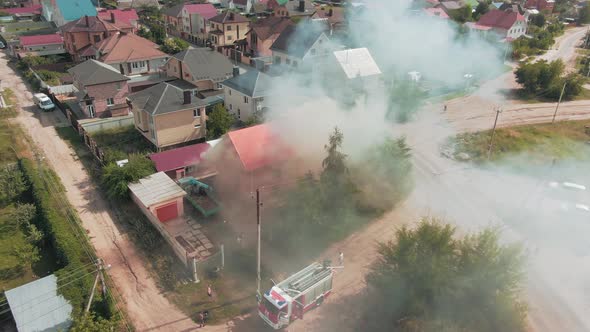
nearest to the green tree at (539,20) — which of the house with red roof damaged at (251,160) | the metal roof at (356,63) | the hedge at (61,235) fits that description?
the metal roof at (356,63)

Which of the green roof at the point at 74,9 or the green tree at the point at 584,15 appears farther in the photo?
the green tree at the point at 584,15

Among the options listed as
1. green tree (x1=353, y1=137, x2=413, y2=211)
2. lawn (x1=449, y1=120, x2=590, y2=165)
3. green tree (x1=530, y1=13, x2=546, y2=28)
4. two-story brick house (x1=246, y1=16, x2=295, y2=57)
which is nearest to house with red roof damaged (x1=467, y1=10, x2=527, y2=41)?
green tree (x1=530, y1=13, x2=546, y2=28)

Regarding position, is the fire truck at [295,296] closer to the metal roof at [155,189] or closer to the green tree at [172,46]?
the metal roof at [155,189]

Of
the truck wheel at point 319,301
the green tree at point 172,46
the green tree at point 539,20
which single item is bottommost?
the truck wheel at point 319,301

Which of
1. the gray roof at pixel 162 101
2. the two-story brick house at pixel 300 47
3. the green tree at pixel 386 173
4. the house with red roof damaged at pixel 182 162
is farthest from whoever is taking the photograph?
the two-story brick house at pixel 300 47

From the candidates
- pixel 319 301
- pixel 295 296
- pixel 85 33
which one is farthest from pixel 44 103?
pixel 319 301

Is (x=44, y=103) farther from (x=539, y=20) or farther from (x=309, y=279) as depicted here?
(x=539, y=20)

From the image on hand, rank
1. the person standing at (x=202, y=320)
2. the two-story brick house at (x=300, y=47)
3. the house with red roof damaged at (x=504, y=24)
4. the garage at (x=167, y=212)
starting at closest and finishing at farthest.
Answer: the person standing at (x=202, y=320)
the garage at (x=167, y=212)
the two-story brick house at (x=300, y=47)
the house with red roof damaged at (x=504, y=24)
